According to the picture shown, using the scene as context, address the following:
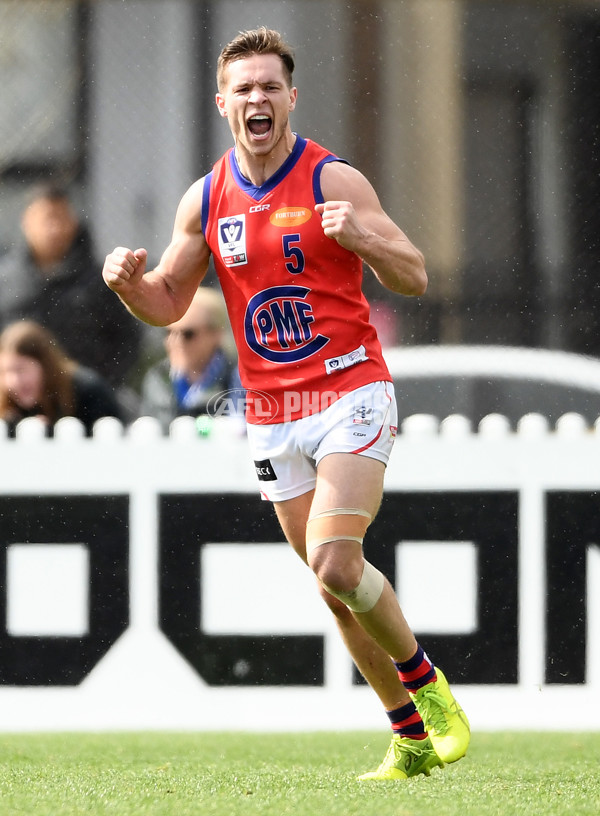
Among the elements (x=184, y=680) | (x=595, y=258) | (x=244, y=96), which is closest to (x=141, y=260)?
(x=244, y=96)

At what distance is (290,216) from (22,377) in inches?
76.8

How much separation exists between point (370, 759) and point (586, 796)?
1112 millimetres

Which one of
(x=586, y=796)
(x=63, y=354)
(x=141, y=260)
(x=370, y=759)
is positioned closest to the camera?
(x=586, y=796)

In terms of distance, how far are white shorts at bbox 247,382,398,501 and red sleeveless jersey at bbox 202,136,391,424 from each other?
4 centimetres

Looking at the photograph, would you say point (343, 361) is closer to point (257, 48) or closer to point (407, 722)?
point (257, 48)

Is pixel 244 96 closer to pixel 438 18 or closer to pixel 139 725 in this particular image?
pixel 438 18

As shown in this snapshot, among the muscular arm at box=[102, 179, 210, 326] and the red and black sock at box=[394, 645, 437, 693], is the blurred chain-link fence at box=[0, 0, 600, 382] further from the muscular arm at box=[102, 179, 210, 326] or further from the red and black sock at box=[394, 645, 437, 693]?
the red and black sock at box=[394, 645, 437, 693]

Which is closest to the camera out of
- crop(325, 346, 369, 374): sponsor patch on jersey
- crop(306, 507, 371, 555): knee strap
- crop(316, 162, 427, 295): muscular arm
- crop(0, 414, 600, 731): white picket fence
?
crop(316, 162, 427, 295): muscular arm

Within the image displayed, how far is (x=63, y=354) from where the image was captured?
545 centimetres

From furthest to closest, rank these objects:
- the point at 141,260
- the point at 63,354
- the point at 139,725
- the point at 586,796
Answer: the point at 63,354 → the point at 139,725 → the point at 141,260 → the point at 586,796

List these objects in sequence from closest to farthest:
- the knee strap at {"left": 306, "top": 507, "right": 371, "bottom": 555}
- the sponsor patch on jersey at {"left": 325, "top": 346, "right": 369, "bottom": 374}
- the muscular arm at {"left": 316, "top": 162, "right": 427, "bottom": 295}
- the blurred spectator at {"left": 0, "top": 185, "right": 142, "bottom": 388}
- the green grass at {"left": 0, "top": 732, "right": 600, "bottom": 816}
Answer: the green grass at {"left": 0, "top": 732, "right": 600, "bottom": 816} → the muscular arm at {"left": 316, "top": 162, "right": 427, "bottom": 295} → the knee strap at {"left": 306, "top": 507, "right": 371, "bottom": 555} → the sponsor patch on jersey at {"left": 325, "top": 346, "right": 369, "bottom": 374} → the blurred spectator at {"left": 0, "top": 185, "right": 142, "bottom": 388}

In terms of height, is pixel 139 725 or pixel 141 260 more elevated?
pixel 141 260

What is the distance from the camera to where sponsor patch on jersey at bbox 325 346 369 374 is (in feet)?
12.4

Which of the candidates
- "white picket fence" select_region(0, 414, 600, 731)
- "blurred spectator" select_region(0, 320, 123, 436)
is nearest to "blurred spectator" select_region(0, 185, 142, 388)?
"blurred spectator" select_region(0, 320, 123, 436)
